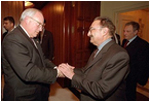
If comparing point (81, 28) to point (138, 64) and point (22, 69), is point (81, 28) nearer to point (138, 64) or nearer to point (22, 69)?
point (138, 64)

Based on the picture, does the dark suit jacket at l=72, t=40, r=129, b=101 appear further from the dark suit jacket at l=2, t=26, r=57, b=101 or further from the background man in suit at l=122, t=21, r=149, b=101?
the background man in suit at l=122, t=21, r=149, b=101

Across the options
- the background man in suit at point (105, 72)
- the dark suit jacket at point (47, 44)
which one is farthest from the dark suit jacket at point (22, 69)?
the dark suit jacket at point (47, 44)

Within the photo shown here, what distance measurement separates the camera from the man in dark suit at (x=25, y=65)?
49.9 inches

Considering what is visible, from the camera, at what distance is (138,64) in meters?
2.34

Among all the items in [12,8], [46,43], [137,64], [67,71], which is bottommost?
[137,64]

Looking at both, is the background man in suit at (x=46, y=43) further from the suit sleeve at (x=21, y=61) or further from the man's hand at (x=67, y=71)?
the suit sleeve at (x=21, y=61)

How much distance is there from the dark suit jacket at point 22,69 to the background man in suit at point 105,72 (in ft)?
1.07

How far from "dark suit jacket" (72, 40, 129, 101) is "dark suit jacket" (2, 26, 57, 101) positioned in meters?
0.37

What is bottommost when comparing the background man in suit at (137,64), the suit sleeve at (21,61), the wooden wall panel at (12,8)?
the background man in suit at (137,64)

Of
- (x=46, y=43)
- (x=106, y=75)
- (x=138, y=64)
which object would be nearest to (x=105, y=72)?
(x=106, y=75)

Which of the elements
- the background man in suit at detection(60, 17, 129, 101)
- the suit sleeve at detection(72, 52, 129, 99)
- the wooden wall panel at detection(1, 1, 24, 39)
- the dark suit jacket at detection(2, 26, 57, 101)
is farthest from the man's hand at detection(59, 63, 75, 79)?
the wooden wall panel at detection(1, 1, 24, 39)

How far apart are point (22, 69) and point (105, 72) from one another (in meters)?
0.78

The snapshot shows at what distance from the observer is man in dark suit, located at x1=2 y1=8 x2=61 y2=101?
127cm

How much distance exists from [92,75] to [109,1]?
340 centimetres
